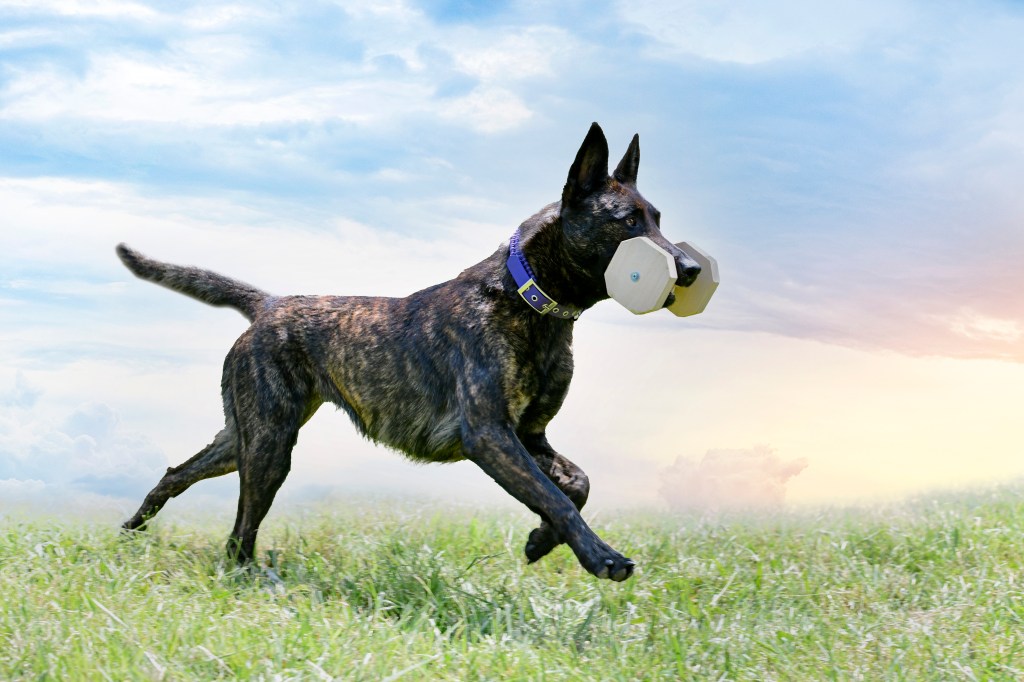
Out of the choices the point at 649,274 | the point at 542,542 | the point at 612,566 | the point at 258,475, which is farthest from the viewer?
the point at 258,475

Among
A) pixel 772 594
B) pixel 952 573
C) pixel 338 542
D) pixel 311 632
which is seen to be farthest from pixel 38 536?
pixel 952 573

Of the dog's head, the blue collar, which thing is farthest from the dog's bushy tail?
the dog's head

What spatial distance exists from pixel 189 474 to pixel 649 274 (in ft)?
9.38

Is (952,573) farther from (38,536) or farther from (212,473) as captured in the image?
(38,536)

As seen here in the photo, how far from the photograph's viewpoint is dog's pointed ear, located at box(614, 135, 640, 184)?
5121 mm

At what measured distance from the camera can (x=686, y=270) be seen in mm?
4773

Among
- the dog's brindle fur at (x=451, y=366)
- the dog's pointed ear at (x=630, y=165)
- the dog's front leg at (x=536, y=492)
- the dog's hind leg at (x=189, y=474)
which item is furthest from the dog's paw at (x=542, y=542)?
the dog's hind leg at (x=189, y=474)

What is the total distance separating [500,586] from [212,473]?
1.81m

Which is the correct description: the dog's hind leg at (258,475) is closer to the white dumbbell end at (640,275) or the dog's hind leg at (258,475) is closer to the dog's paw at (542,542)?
the dog's paw at (542,542)

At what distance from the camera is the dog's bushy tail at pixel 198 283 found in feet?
19.7

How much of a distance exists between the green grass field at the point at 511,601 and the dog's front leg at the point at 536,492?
37 cm

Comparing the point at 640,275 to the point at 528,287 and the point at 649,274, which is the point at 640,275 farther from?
the point at 528,287

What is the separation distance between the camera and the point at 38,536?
5812 millimetres

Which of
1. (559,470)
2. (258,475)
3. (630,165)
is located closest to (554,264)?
(630,165)
